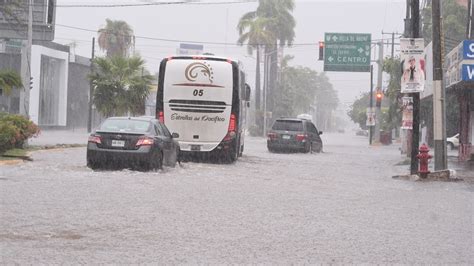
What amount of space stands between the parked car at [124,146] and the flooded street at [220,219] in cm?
30

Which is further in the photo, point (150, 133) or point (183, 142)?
point (183, 142)

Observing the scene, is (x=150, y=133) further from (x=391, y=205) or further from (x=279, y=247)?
(x=279, y=247)

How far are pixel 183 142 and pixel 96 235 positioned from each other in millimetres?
13297

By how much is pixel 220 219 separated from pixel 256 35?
67031 mm

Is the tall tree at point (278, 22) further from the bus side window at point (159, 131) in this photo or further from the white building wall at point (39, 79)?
the bus side window at point (159, 131)

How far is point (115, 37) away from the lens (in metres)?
68.8

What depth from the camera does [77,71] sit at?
222ft

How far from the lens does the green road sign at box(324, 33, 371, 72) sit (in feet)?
165

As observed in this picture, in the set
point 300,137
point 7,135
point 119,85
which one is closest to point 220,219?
point 7,135

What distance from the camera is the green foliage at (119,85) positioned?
33.2m

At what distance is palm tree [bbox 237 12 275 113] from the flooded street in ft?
194

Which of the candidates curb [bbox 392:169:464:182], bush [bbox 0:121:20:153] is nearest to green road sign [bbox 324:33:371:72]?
curb [bbox 392:169:464:182]

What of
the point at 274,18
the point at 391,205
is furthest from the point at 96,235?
the point at 274,18

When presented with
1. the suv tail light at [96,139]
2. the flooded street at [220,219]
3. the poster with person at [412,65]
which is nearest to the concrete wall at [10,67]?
the flooded street at [220,219]
